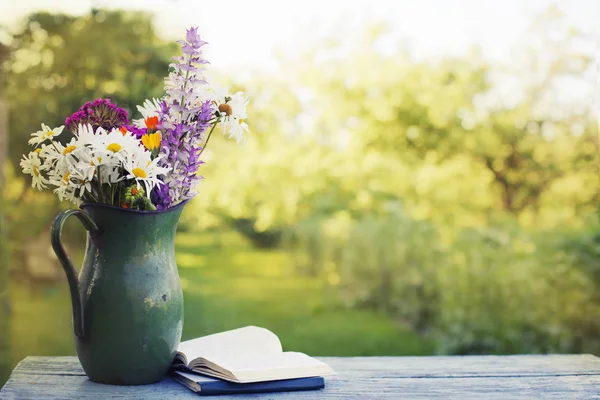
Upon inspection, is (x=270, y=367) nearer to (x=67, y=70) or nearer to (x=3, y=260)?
(x=3, y=260)

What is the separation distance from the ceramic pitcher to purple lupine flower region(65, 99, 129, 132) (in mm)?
135

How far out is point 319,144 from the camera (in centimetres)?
425

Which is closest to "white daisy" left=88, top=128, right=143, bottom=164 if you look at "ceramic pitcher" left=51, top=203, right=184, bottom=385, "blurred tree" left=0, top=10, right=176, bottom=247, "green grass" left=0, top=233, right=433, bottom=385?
"ceramic pitcher" left=51, top=203, right=184, bottom=385

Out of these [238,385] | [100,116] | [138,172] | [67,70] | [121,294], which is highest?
[67,70]

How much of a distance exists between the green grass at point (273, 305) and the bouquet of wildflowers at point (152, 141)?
2.99 meters

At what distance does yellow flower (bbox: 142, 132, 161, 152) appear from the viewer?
3.63 ft

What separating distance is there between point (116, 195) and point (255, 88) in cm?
317

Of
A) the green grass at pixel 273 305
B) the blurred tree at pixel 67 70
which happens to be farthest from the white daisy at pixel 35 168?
the green grass at pixel 273 305

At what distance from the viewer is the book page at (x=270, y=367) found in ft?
3.72

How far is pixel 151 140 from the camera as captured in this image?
1110 mm

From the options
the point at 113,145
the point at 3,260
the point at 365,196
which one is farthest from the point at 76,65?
the point at 113,145

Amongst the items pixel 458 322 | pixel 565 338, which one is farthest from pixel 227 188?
pixel 565 338

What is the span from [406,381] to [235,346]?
12.8 inches

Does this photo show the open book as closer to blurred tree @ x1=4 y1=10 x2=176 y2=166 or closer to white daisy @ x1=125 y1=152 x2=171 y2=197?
white daisy @ x1=125 y1=152 x2=171 y2=197
